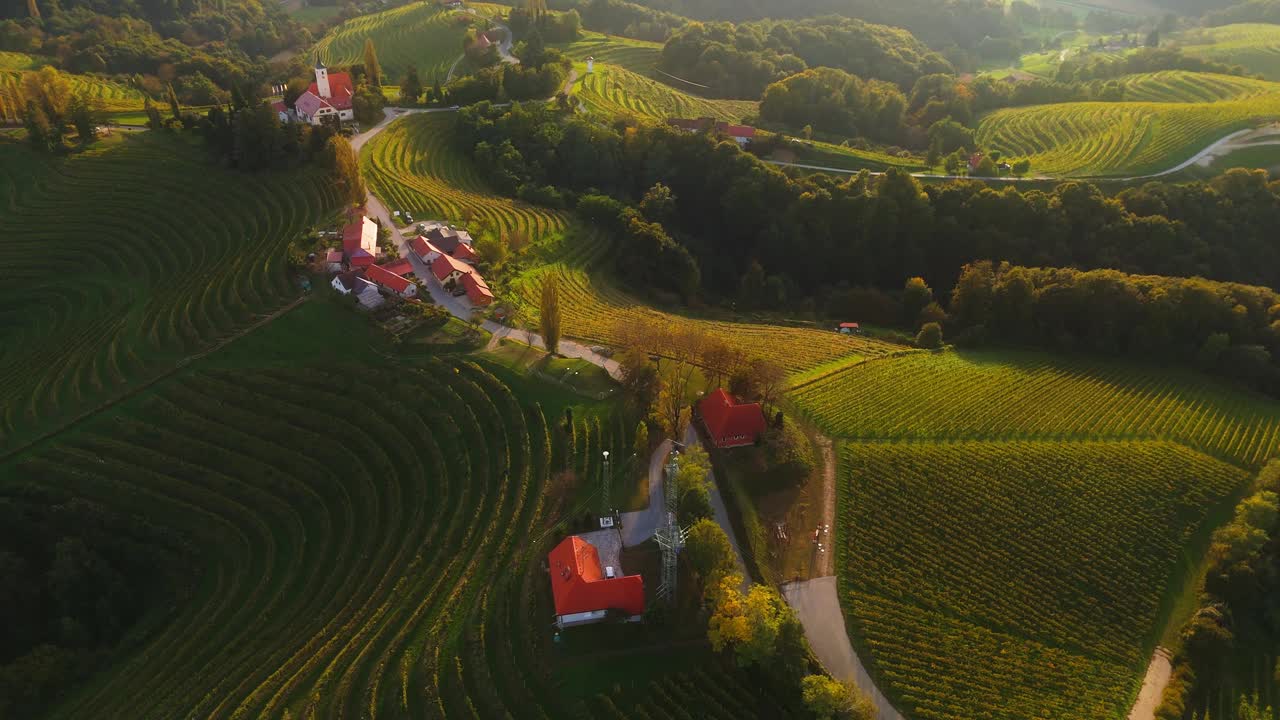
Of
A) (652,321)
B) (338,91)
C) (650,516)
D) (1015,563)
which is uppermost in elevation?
(338,91)

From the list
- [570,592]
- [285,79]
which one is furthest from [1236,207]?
[285,79]

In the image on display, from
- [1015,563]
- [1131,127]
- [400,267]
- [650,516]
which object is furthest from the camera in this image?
[1131,127]

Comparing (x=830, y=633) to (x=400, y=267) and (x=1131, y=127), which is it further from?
(x=1131, y=127)

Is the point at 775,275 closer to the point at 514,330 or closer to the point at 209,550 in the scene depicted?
the point at 514,330

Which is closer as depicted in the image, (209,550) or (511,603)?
(511,603)

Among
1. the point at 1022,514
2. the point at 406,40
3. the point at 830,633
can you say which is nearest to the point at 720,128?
the point at 1022,514

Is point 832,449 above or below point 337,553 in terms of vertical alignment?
above
